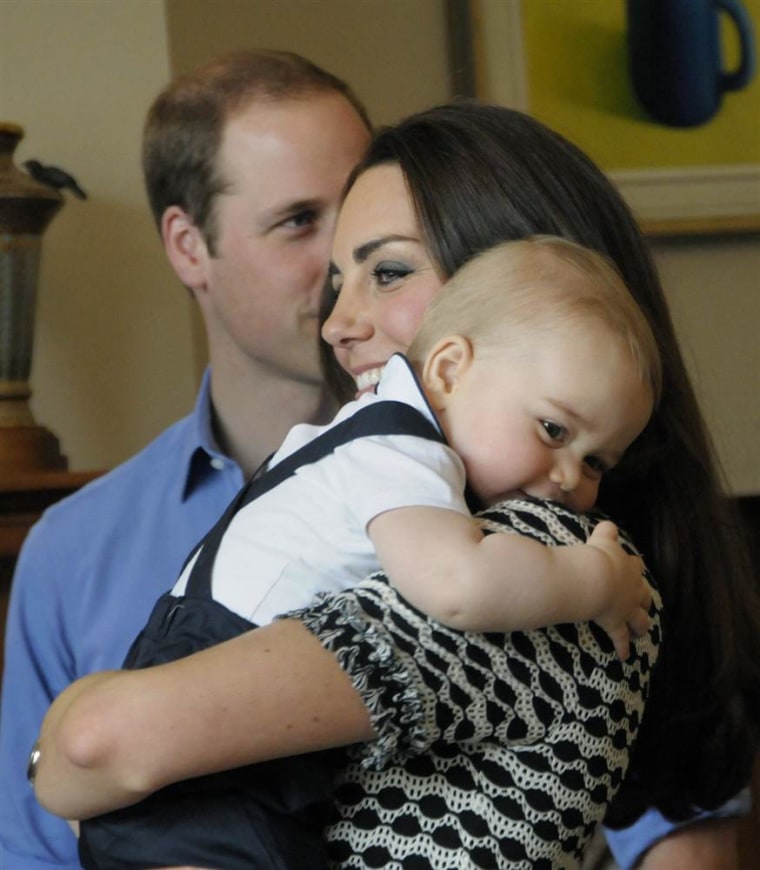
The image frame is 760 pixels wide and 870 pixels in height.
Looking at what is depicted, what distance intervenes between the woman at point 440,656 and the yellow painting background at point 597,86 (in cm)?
151

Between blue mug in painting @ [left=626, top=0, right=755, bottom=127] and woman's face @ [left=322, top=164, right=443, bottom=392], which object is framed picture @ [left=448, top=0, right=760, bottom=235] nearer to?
blue mug in painting @ [left=626, top=0, right=755, bottom=127]

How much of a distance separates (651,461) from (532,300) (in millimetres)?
314

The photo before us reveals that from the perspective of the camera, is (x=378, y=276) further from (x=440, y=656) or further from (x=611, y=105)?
(x=611, y=105)

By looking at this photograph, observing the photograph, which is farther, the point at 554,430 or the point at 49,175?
the point at 49,175

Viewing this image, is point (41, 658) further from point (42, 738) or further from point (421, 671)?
point (421, 671)

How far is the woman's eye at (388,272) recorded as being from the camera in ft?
4.44

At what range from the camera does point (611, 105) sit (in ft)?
9.52

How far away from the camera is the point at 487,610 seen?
0.97m

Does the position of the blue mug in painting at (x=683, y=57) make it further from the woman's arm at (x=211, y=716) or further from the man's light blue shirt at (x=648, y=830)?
the woman's arm at (x=211, y=716)

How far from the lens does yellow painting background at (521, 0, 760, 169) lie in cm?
286

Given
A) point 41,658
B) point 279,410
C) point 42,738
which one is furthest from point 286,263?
point 42,738

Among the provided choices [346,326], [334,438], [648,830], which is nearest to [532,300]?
[334,438]

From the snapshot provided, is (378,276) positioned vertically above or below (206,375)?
above

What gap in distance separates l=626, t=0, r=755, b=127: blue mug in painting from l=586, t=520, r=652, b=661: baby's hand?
80.0 inches
